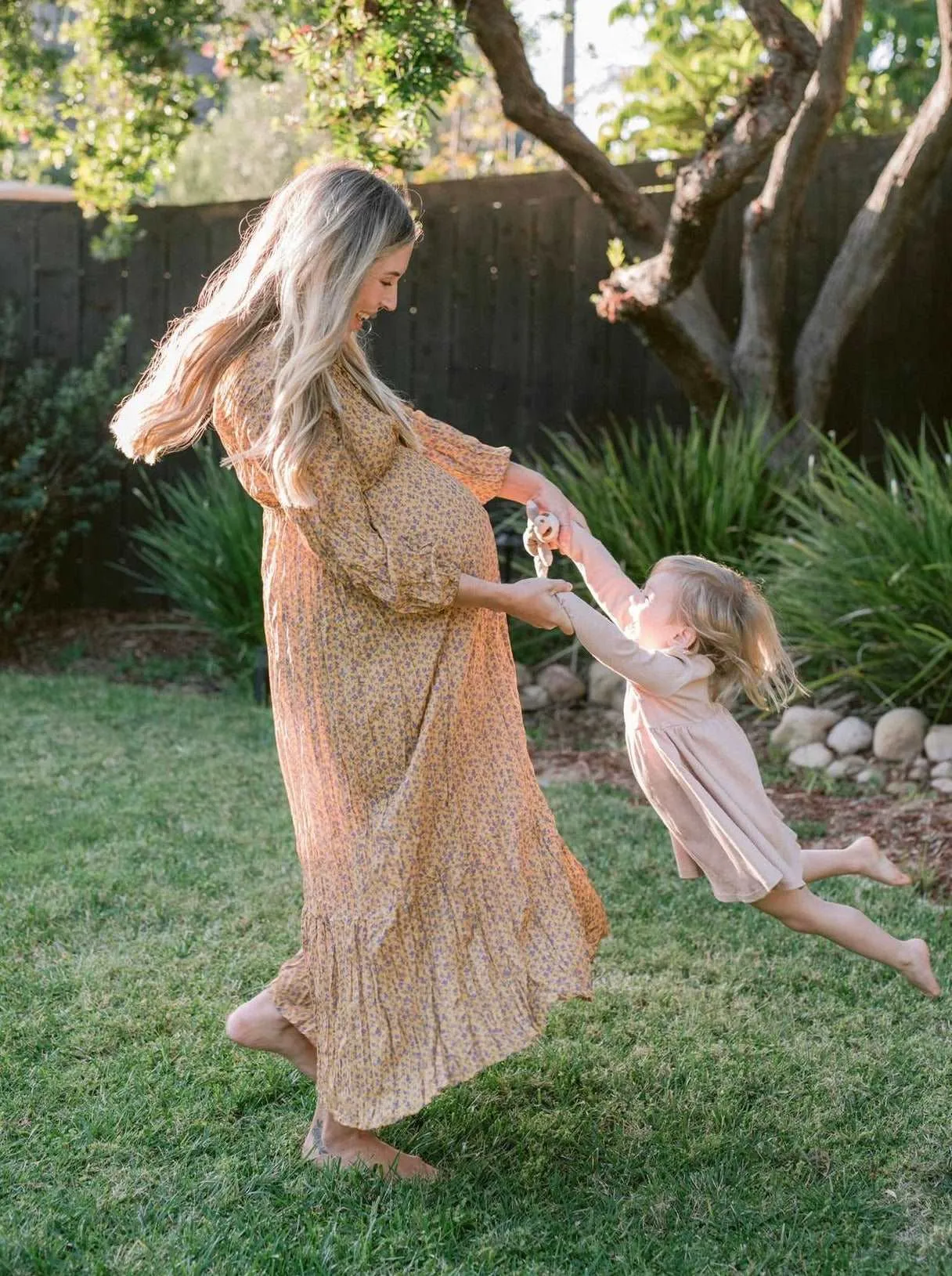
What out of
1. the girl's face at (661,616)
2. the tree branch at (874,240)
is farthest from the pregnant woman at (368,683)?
the tree branch at (874,240)

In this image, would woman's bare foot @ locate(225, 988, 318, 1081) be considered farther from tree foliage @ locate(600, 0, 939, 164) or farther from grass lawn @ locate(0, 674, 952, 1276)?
tree foliage @ locate(600, 0, 939, 164)

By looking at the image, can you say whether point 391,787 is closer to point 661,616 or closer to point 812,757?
point 661,616

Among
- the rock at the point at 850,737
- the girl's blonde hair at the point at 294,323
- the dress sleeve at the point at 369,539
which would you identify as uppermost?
the girl's blonde hair at the point at 294,323

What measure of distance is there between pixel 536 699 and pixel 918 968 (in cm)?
359

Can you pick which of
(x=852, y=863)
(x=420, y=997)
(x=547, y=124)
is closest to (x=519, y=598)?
(x=420, y=997)

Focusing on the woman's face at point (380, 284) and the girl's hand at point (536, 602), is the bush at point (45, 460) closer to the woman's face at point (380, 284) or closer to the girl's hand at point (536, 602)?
the woman's face at point (380, 284)

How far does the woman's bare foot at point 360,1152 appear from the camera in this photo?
2557 millimetres

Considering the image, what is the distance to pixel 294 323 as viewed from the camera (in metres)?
2.40

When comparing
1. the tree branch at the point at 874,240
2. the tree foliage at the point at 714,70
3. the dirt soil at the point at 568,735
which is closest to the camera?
the dirt soil at the point at 568,735

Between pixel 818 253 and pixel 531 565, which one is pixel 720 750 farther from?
pixel 818 253

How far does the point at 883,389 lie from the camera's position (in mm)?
6727

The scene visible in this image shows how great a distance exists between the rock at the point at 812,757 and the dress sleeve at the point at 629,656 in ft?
8.78

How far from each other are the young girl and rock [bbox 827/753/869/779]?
2.31 m

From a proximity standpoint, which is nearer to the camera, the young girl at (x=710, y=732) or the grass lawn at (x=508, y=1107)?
the grass lawn at (x=508, y=1107)
